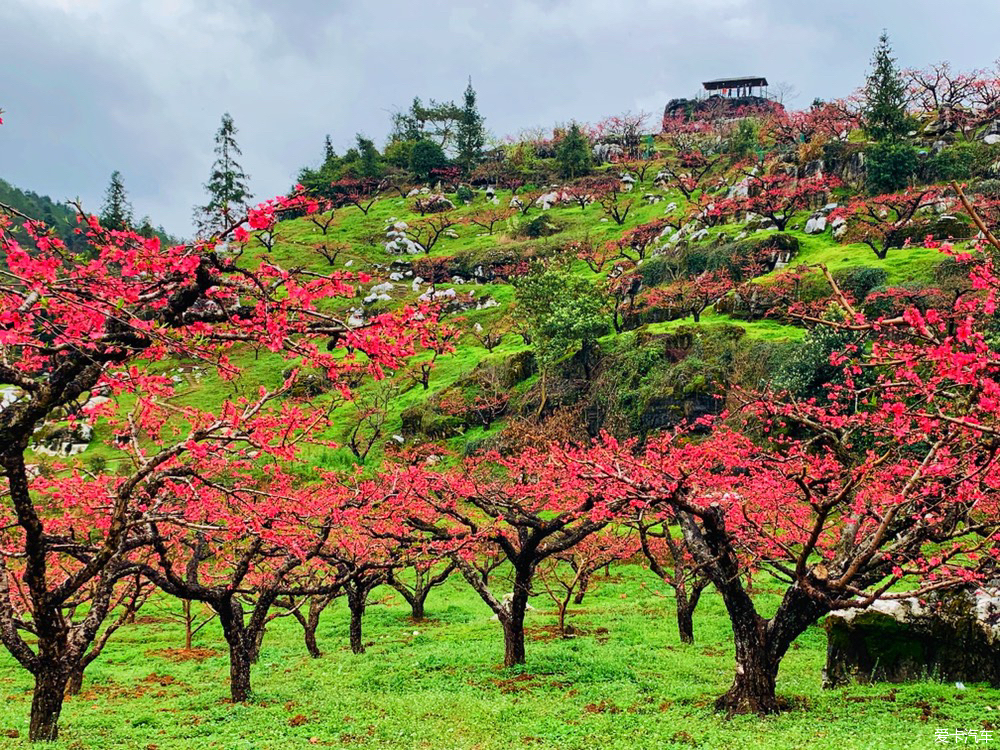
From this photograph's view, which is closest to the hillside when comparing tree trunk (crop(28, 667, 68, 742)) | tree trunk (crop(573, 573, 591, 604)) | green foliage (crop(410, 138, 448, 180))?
tree trunk (crop(28, 667, 68, 742))

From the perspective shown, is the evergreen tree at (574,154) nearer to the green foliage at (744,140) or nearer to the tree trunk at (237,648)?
the green foliage at (744,140)

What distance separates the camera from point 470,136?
3858 inches

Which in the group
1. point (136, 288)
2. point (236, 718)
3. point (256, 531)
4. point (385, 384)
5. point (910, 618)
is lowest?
point (236, 718)

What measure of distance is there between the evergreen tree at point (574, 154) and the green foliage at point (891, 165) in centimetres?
4429

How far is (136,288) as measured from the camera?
6.79 metres

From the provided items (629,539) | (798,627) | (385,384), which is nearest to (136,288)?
(798,627)

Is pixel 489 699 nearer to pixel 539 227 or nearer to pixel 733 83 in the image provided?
pixel 539 227

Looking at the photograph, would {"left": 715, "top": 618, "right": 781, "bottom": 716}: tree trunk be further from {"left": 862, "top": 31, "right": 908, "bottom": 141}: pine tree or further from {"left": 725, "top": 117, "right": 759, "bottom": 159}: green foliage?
{"left": 725, "top": 117, "right": 759, "bottom": 159}: green foliage

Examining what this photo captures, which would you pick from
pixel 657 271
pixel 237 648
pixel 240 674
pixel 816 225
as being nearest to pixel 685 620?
pixel 240 674

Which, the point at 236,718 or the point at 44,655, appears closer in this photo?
the point at 44,655

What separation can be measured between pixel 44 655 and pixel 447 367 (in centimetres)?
4250

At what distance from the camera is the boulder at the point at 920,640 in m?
11.8

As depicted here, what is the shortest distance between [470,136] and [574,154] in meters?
20.4

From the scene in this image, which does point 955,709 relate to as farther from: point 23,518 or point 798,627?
point 23,518
